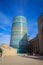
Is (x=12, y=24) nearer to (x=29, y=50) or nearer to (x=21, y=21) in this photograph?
(x=21, y=21)

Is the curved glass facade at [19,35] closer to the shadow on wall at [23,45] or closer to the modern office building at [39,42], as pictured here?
the shadow on wall at [23,45]

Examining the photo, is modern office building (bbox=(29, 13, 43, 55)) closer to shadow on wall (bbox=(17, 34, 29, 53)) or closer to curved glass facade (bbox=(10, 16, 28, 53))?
shadow on wall (bbox=(17, 34, 29, 53))

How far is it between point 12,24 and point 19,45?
10.3 metres

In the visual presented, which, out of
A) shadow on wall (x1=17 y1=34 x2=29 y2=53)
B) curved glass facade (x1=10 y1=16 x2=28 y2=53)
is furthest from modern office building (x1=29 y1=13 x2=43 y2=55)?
curved glass facade (x1=10 y1=16 x2=28 y2=53)

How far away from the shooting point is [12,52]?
58.5 metres

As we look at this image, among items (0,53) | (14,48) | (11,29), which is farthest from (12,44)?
(0,53)

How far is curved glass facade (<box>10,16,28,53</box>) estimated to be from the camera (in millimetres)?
63188

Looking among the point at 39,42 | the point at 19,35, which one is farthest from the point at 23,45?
the point at 39,42

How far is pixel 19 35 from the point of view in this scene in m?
63.4

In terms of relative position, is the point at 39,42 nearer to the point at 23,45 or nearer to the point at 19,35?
the point at 23,45

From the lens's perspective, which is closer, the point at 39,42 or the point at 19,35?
the point at 39,42

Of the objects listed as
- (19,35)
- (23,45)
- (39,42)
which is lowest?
(23,45)

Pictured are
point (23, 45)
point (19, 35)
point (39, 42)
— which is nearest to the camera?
point (39, 42)

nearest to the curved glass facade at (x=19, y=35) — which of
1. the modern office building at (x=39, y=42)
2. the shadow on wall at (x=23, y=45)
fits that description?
the shadow on wall at (x=23, y=45)
